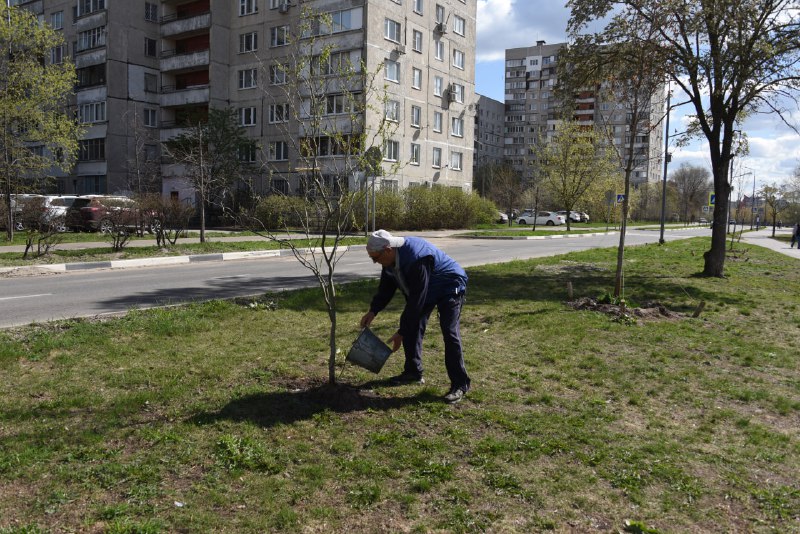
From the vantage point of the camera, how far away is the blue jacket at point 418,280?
462cm

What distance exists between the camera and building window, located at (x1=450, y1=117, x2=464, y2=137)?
45344 mm

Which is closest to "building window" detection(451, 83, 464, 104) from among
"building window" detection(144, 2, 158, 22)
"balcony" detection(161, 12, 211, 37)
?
"balcony" detection(161, 12, 211, 37)

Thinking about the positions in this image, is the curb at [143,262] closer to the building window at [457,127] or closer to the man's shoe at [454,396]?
the man's shoe at [454,396]

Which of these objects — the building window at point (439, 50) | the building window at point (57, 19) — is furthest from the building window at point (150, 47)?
the building window at point (439, 50)

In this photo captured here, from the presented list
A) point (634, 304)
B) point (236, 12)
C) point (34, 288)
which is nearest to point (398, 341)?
point (634, 304)

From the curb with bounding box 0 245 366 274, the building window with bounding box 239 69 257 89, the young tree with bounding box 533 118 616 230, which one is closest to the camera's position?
the curb with bounding box 0 245 366 274

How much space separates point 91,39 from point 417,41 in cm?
2511

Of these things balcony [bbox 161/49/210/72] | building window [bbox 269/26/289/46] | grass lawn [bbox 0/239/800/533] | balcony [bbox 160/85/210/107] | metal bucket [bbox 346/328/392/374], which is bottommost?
grass lawn [bbox 0/239/800/533]

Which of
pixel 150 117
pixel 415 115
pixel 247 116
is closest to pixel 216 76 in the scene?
pixel 247 116

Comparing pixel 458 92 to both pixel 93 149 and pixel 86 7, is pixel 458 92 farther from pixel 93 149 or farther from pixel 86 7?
pixel 86 7

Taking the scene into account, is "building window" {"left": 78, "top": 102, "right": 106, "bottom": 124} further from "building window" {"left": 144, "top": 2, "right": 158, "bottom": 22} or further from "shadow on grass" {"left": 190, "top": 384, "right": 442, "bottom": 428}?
"shadow on grass" {"left": 190, "top": 384, "right": 442, "bottom": 428}

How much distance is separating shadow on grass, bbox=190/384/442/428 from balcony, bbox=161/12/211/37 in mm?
43028

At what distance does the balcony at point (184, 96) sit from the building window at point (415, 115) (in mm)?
14480

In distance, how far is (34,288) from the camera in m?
11.0
